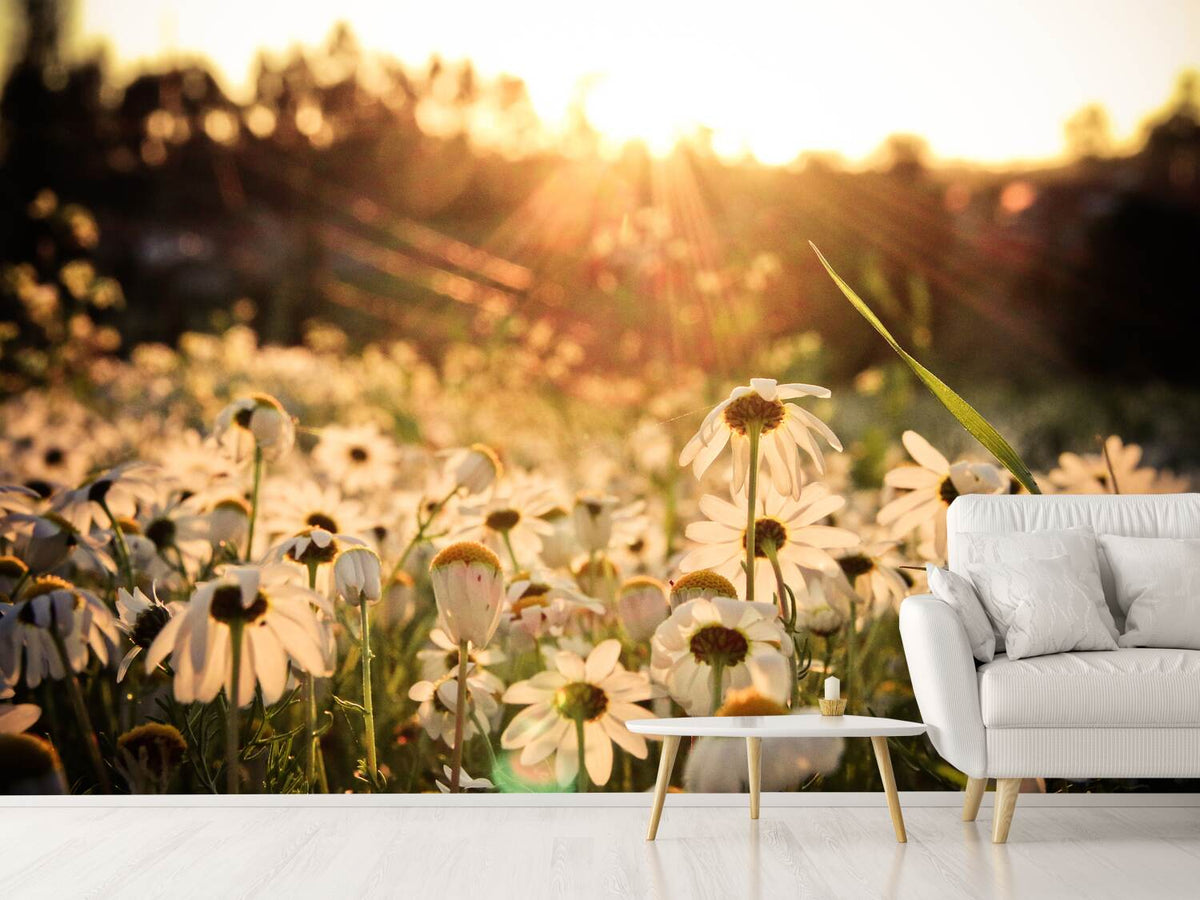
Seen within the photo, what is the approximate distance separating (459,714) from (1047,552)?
1.16 metres

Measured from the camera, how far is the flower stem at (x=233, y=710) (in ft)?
7.23

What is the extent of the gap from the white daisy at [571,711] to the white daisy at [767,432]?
0.42 m

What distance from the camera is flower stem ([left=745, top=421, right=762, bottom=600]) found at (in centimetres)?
239

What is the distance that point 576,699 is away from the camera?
8.17ft

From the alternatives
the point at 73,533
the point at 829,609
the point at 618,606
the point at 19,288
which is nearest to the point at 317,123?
the point at 19,288

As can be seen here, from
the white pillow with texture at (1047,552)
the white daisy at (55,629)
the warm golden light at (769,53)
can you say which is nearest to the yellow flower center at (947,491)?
the white pillow with texture at (1047,552)

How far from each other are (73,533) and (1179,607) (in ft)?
7.19

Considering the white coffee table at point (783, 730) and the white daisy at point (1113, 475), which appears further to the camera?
the white daisy at point (1113, 475)

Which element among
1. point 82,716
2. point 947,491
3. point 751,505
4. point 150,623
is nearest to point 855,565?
point 947,491

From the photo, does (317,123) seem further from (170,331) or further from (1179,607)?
(1179,607)

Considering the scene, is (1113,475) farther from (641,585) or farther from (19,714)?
(19,714)

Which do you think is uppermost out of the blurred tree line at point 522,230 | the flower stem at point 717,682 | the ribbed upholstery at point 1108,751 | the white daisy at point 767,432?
the blurred tree line at point 522,230

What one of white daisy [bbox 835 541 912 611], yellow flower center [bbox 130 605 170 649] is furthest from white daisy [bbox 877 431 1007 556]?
yellow flower center [bbox 130 605 170 649]

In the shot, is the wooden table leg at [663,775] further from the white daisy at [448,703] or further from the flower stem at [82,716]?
the flower stem at [82,716]
